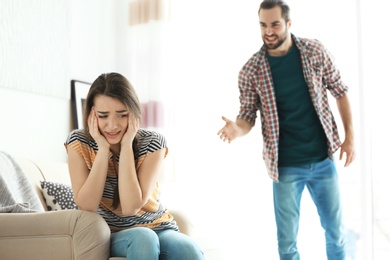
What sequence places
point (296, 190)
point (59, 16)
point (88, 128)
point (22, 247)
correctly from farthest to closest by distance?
1. point (59, 16)
2. point (296, 190)
3. point (88, 128)
4. point (22, 247)

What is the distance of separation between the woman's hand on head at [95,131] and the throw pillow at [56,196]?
765 mm

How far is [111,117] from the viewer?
6.70 ft

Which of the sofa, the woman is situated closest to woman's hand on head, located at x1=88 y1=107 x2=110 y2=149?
the woman

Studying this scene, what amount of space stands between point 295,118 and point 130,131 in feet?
2.58

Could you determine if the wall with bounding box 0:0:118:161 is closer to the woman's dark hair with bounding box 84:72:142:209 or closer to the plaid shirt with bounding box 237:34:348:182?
the woman's dark hair with bounding box 84:72:142:209

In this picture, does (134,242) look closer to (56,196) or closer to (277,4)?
(56,196)

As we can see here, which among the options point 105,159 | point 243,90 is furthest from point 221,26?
point 105,159

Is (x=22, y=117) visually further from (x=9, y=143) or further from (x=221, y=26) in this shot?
(x=221, y=26)

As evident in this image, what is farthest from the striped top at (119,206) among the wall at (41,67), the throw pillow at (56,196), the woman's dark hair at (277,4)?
the wall at (41,67)

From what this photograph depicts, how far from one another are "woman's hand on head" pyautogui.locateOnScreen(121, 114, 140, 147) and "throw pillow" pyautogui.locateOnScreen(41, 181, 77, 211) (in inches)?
32.2

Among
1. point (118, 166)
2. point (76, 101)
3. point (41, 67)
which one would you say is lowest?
point (118, 166)

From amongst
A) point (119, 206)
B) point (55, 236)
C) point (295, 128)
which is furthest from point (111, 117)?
point (295, 128)

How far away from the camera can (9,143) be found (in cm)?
319

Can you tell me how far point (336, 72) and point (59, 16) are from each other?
1.95 metres
